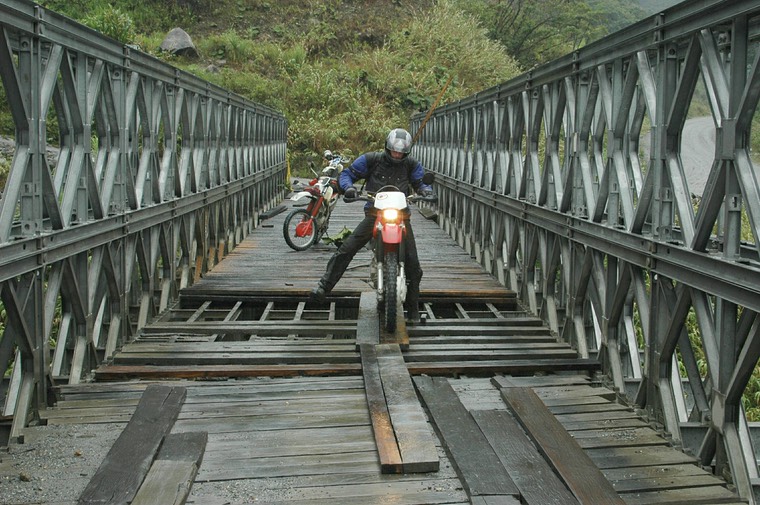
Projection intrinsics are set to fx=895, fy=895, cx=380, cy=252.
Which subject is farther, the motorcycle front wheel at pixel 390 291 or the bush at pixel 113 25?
the bush at pixel 113 25

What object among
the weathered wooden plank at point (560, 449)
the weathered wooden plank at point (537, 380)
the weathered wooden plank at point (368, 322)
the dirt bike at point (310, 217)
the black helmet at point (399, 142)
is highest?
the black helmet at point (399, 142)

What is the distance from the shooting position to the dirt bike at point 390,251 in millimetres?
7992

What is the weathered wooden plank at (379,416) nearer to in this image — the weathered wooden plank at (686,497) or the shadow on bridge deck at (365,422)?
the shadow on bridge deck at (365,422)

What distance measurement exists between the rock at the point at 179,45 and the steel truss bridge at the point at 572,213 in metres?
29.4

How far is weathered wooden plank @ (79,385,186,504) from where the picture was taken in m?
4.39

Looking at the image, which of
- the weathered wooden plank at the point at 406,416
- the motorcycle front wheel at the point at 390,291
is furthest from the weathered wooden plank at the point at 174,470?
the motorcycle front wheel at the point at 390,291

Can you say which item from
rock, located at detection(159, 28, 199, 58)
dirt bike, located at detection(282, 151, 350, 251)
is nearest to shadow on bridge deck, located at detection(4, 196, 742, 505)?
dirt bike, located at detection(282, 151, 350, 251)

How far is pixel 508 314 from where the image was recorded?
10.1 metres

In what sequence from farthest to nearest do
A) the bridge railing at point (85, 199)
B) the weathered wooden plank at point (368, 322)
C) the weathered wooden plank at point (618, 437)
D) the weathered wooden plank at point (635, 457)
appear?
the weathered wooden plank at point (368, 322) < the bridge railing at point (85, 199) < the weathered wooden plank at point (618, 437) < the weathered wooden plank at point (635, 457)

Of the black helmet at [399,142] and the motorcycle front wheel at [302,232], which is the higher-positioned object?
the black helmet at [399,142]

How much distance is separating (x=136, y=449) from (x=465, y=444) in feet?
6.09

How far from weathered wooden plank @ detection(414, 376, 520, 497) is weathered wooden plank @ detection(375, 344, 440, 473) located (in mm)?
95

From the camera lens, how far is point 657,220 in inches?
228

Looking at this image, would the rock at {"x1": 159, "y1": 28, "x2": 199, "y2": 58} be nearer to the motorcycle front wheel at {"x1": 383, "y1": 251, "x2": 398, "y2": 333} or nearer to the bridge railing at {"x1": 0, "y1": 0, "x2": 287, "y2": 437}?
the bridge railing at {"x1": 0, "y1": 0, "x2": 287, "y2": 437}
